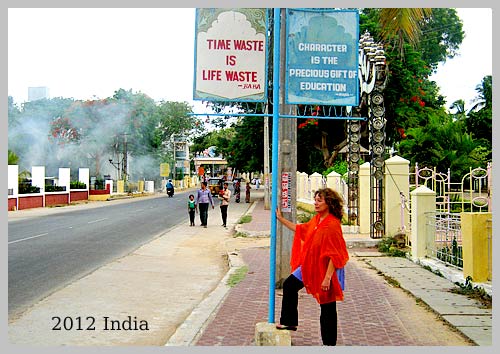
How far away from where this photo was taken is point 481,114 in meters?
24.9

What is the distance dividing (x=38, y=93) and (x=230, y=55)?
4771cm

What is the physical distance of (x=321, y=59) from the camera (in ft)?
21.1

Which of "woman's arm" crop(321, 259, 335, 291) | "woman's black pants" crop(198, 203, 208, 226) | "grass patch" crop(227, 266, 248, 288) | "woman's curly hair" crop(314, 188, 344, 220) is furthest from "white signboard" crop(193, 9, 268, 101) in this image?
"woman's black pants" crop(198, 203, 208, 226)

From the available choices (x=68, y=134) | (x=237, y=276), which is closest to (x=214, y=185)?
Answer: (x=68, y=134)

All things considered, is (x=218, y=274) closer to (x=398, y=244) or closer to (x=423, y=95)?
(x=398, y=244)

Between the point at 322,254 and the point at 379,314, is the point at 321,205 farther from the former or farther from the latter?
the point at 379,314

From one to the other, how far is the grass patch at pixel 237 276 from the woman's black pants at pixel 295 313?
12.5ft

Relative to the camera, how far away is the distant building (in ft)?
163

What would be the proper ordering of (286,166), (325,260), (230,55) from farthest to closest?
(286,166) → (230,55) → (325,260)

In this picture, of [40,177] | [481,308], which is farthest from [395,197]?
[40,177]

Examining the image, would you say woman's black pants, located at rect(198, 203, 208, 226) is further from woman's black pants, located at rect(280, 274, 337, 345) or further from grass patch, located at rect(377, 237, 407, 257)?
woman's black pants, located at rect(280, 274, 337, 345)

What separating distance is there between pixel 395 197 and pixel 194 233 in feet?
25.6

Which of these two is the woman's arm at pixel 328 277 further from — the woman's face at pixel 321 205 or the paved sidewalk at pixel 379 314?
the paved sidewalk at pixel 379 314

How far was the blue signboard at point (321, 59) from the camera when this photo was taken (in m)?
6.36
